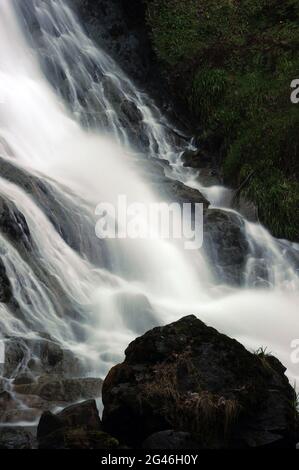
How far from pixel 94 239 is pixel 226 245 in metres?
3.12

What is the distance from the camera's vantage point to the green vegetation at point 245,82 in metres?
15.7

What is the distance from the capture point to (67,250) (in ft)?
37.2

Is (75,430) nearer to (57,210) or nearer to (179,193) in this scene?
(57,210)

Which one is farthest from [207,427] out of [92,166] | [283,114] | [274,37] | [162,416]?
[274,37]

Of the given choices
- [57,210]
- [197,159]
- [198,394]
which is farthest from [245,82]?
[198,394]

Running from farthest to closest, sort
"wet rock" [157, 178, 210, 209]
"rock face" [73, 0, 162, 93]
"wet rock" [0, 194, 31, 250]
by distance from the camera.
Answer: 1. "rock face" [73, 0, 162, 93]
2. "wet rock" [157, 178, 210, 209]
3. "wet rock" [0, 194, 31, 250]

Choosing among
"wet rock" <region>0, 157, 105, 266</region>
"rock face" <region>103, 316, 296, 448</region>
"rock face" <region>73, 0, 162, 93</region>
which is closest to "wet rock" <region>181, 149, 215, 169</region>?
"rock face" <region>73, 0, 162, 93</region>

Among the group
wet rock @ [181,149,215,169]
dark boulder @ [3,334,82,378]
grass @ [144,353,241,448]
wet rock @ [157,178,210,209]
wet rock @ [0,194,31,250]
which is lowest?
grass @ [144,353,241,448]

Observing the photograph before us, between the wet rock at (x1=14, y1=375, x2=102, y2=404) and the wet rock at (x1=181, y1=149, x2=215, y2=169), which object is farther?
the wet rock at (x1=181, y1=149, x2=215, y2=169)

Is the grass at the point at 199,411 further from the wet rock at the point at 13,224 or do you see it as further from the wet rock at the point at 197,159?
the wet rock at the point at 197,159

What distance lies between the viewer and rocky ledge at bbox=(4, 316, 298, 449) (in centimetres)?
624

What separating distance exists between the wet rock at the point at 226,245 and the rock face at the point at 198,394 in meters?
6.02

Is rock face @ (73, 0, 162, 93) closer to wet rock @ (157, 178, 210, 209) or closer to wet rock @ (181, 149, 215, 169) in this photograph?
wet rock @ (181, 149, 215, 169)

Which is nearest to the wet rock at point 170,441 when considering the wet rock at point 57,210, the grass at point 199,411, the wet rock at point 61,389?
the grass at point 199,411
